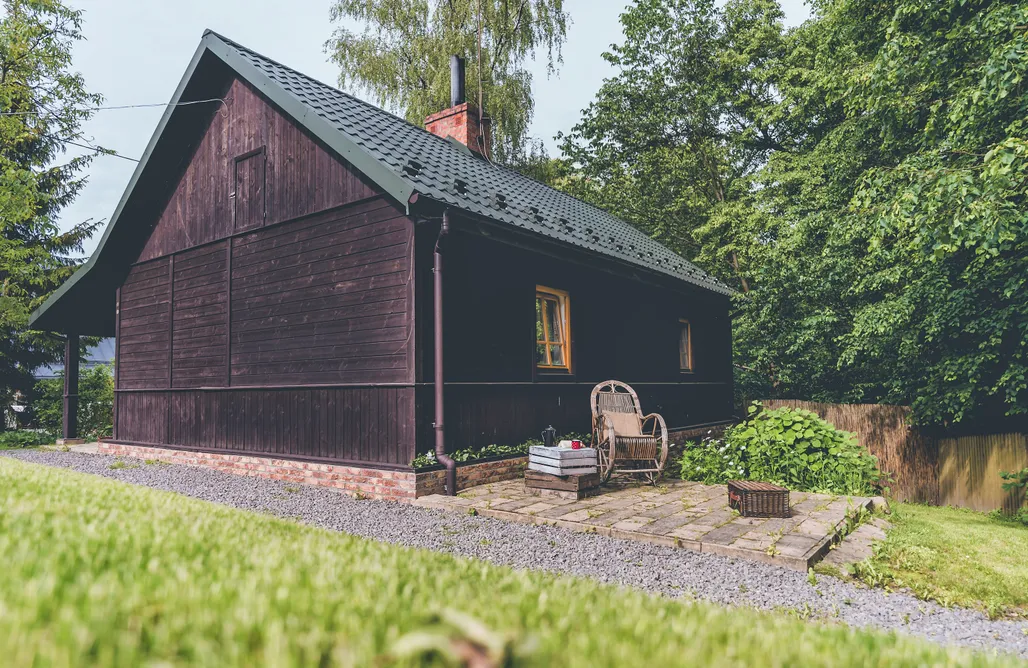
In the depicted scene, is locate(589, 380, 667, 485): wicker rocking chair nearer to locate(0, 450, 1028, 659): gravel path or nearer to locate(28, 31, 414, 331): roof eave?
locate(0, 450, 1028, 659): gravel path

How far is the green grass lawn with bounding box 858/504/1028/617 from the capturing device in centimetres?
416

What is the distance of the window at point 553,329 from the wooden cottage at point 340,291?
1.4 inches

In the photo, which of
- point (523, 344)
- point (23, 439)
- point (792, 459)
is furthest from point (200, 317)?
point (792, 459)

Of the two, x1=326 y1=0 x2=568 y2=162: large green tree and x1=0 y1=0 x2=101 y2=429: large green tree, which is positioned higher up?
x1=326 y1=0 x2=568 y2=162: large green tree

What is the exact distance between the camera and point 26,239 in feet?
57.8

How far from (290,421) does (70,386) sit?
8.23 m

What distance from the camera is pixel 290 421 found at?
8789 mm

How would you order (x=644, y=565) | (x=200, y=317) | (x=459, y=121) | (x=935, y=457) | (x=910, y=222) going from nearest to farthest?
(x=644, y=565)
(x=910, y=222)
(x=200, y=317)
(x=935, y=457)
(x=459, y=121)

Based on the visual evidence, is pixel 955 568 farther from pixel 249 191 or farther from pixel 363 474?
pixel 249 191

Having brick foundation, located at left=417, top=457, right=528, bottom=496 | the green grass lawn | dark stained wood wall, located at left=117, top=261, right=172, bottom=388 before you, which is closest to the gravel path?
the green grass lawn

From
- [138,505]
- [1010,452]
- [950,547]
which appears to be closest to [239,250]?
[138,505]

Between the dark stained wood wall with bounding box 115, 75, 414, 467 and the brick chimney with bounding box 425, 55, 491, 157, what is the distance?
421 centimetres

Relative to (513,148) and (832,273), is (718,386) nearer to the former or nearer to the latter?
(832,273)

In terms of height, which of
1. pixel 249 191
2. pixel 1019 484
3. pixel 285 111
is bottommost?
pixel 1019 484
